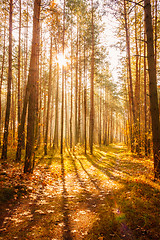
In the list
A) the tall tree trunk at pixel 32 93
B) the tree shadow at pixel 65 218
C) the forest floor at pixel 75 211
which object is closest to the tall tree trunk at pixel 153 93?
the forest floor at pixel 75 211

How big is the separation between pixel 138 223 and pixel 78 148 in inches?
502

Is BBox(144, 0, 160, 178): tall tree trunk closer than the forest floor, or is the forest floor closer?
the forest floor

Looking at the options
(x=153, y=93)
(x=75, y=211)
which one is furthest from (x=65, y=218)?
(x=153, y=93)

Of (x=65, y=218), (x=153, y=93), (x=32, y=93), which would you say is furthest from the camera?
(x=32, y=93)

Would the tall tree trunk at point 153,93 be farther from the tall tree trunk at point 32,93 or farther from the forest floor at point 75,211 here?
the tall tree trunk at point 32,93

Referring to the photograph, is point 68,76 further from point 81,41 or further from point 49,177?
point 49,177

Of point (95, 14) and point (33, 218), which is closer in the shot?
point (33, 218)

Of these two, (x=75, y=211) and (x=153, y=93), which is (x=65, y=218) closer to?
(x=75, y=211)

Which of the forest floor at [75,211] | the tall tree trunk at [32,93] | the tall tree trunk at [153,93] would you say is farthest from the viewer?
the tall tree trunk at [32,93]

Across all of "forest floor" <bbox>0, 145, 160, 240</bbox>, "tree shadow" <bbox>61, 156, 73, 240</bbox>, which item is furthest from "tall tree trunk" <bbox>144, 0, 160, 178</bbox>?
"tree shadow" <bbox>61, 156, 73, 240</bbox>

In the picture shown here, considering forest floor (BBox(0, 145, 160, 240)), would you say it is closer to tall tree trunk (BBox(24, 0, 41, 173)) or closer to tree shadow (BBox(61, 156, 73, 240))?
tree shadow (BBox(61, 156, 73, 240))

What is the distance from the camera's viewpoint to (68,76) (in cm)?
1825

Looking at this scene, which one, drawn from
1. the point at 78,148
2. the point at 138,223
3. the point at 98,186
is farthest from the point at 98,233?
the point at 78,148

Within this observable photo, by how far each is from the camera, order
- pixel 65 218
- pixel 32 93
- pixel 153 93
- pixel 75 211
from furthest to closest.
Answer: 1. pixel 32 93
2. pixel 153 93
3. pixel 75 211
4. pixel 65 218
